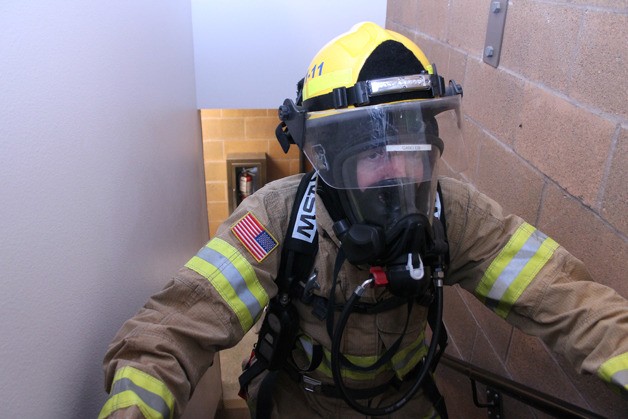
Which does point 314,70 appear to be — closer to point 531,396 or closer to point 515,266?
point 515,266

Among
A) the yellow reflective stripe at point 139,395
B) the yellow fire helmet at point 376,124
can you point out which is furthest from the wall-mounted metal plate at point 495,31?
the yellow reflective stripe at point 139,395

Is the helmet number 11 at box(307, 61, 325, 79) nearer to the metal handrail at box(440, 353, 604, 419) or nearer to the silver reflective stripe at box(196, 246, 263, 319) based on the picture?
the silver reflective stripe at box(196, 246, 263, 319)

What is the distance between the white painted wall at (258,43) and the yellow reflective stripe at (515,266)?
5.33 feet

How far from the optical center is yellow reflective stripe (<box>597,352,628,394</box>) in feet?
3.26

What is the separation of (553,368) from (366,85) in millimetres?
953

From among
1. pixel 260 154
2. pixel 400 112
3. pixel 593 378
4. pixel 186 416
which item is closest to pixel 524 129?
pixel 400 112

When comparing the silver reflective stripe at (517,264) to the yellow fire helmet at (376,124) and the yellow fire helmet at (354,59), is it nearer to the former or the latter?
the yellow fire helmet at (376,124)

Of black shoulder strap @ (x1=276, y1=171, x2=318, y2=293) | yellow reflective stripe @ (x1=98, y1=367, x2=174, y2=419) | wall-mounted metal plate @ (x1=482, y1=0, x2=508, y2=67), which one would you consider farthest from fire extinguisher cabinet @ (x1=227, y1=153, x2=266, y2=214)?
yellow reflective stripe @ (x1=98, y1=367, x2=174, y2=419)

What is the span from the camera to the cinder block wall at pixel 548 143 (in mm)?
1193

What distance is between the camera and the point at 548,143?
4.78 feet

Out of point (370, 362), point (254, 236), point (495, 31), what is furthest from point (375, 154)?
point (495, 31)

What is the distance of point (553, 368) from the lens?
1438 millimetres

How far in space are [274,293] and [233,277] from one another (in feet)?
0.47

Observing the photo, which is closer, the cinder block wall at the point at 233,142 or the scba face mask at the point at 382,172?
the scba face mask at the point at 382,172
